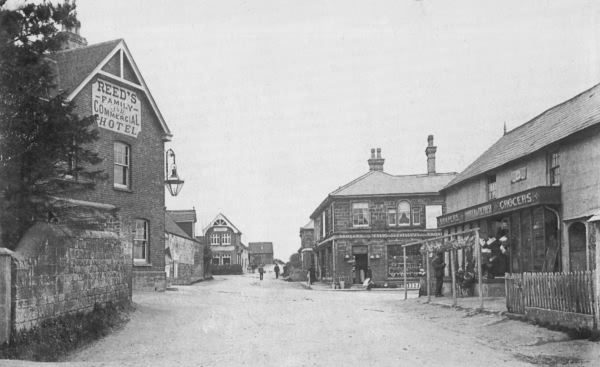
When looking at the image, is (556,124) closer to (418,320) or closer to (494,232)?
(494,232)

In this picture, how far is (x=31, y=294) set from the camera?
10242 millimetres

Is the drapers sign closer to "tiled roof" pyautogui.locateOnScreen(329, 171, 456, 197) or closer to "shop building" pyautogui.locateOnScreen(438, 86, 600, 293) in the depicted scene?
"shop building" pyautogui.locateOnScreen(438, 86, 600, 293)

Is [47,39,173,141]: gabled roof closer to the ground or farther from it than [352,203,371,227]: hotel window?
farther from it

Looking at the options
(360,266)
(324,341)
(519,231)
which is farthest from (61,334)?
(360,266)

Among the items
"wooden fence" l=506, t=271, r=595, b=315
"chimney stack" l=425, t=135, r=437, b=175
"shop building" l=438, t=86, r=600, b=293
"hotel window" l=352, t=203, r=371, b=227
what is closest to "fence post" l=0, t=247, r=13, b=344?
"wooden fence" l=506, t=271, r=595, b=315

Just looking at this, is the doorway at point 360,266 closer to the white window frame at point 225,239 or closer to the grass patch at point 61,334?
the grass patch at point 61,334

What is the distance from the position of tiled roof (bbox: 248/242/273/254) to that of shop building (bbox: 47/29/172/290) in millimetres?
117257

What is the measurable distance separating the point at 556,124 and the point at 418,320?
8973mm

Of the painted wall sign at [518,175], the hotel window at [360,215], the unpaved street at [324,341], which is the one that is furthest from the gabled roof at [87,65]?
the hotel window at [360,215]

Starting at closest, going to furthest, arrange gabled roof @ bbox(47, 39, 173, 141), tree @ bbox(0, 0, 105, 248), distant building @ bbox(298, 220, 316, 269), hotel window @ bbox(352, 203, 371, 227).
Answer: tree @ bbox(0, 0, 105, 248), gabled roof @ bbox(47, 39, 173, 141), hotel window @ bbox(352, 203, 371, 227), distant building @ bbox(298, 220, 316, 269)

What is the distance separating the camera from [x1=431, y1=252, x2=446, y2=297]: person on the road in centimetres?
2306

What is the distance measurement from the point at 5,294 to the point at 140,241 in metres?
15.7

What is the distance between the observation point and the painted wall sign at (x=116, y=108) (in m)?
22.4

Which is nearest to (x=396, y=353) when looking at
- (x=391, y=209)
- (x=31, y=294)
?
(x=31, y=294)
